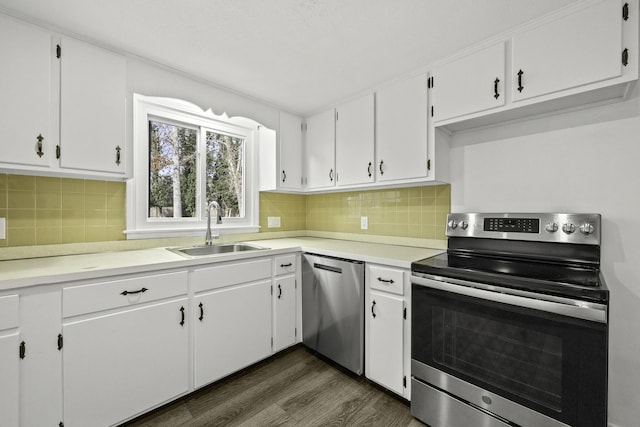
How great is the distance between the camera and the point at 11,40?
1430mm

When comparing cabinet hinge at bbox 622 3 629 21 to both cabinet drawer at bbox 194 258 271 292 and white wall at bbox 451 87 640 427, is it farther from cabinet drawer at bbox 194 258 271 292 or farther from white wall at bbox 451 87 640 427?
cabinet drawer at bbox 194 258 271 292

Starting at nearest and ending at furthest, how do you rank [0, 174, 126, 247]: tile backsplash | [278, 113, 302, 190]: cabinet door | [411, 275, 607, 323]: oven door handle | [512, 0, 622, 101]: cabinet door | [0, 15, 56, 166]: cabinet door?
[411, 275, 607, 323]: oven door handle < [512, 0, 622, 101]: cabinet door < [0, 15, 56, 166]: cabinet door < [0, 174, 126, 247]: tile backsplash < [278, 113, 302, 190]: cabinet door

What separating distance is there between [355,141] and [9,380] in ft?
8.07

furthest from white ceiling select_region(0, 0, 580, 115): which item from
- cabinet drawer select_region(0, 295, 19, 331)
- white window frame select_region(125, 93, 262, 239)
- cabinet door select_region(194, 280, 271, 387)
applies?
cabinet door select_region(194, 280, 271, 387)

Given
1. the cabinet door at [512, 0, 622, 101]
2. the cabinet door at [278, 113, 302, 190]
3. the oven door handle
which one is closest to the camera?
the oven door handle

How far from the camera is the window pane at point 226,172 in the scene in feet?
8.43

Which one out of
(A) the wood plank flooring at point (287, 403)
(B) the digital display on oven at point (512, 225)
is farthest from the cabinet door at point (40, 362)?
(B) the digital display on oven at point (512, 225)

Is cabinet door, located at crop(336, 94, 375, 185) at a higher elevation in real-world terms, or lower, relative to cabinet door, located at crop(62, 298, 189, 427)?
higher

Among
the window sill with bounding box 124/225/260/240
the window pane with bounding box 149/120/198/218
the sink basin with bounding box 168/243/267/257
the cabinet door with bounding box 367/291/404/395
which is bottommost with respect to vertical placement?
the cabinet door with bounding box 367/291/404/395

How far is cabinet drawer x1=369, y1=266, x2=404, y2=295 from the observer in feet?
5.65

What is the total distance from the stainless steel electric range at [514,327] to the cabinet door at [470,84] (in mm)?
704

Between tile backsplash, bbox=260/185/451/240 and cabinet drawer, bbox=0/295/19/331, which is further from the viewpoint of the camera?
tile backsplash, bbox=260/185/451/240

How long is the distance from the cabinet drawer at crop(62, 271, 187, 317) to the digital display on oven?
6.38ft

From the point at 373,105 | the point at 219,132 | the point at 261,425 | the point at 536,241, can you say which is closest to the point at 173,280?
the point at 261,425
